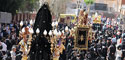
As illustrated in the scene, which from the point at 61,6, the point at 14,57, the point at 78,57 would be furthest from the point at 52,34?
the point at 61,6

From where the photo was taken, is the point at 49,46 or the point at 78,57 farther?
the point at 78,57

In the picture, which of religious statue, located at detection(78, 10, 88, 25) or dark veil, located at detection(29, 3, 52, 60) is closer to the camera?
dark veil, located at detection(29, 3, 52, 60)

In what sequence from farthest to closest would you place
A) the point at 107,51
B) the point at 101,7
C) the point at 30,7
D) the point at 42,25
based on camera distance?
the point at 101,7
the point at 30,7
the point at 107,51
the point at 42,25

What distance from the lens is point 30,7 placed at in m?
41.4

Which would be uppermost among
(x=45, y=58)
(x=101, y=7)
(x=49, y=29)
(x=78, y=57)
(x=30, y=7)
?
(x=49, y=29)

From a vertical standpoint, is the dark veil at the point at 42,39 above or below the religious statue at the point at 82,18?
above

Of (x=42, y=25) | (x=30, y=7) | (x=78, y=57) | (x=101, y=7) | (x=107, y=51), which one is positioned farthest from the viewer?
(x=101, y=7)

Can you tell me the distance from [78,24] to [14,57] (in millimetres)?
3635

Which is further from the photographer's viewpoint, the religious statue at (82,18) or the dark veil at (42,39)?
the religious statue at (82,18)

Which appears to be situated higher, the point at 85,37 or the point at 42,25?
the point at 42,25

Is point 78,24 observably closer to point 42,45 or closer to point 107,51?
point 107,51

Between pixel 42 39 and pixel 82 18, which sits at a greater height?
pixel 42 39

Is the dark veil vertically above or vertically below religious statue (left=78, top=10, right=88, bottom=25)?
above

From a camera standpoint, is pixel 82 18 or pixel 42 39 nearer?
pixel 42 39
